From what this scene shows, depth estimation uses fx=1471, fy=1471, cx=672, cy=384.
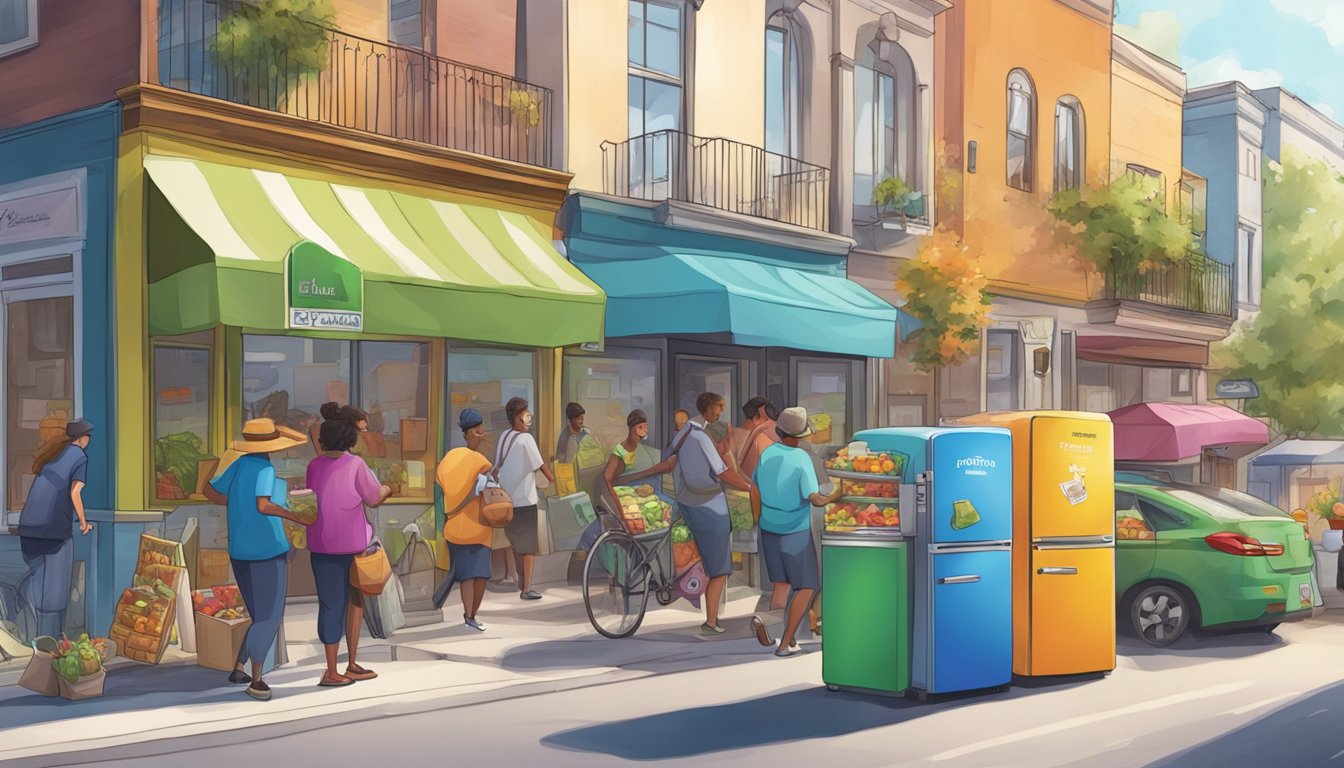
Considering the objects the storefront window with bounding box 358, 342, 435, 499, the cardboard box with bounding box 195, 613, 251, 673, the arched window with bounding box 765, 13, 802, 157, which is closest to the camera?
the cardboard box with bounding box 195, 613, 251, 673

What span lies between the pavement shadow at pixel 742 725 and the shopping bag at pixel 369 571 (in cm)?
206

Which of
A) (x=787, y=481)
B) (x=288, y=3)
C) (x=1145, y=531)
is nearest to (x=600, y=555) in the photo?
(x=787, y=481)

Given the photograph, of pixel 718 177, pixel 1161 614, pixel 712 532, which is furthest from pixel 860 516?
pixel 718 177

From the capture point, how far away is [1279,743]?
8.74 m

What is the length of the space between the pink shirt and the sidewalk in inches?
41.7

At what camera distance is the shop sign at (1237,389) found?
24.5m

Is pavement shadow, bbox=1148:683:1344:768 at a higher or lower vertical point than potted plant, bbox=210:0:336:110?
lower

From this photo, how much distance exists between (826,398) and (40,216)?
11870 mm

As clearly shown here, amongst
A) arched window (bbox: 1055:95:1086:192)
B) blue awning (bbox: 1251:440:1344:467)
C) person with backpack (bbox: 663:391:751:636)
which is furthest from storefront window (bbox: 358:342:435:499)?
blue awning (bbox: 1251:440:1344:467)

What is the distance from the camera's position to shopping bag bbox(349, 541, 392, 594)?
10.3 metres

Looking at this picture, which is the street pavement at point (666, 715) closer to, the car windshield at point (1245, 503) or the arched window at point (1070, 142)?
the car windshield at point (1245, 503)

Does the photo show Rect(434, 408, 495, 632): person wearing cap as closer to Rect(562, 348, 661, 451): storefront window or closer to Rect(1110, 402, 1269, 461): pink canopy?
Rect(562, 348, 661, 451): storefront window

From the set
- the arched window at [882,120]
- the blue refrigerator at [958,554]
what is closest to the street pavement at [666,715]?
the blue refrigerator at [958,554]

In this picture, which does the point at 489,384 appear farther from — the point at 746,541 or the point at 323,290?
the point at 323,290
